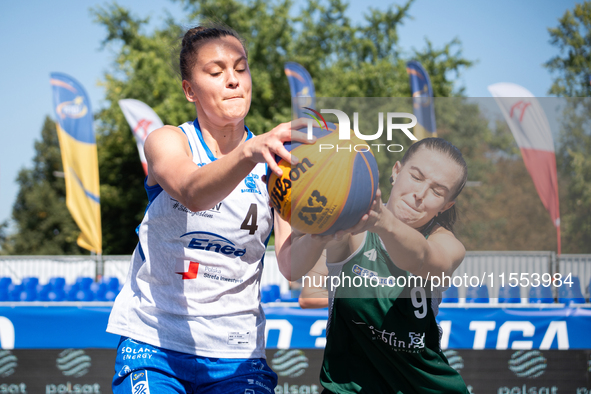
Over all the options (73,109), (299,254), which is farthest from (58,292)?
(299,254)

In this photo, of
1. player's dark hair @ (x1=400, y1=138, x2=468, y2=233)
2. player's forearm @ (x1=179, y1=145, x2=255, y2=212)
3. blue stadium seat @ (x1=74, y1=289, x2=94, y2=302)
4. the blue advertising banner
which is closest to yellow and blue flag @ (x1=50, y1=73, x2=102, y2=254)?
blue stadium seat @ (x1=74, y1=289, x2=94, y2=302)

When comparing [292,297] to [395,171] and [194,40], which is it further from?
[194,40]

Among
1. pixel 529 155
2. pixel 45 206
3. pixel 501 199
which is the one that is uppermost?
pixel 529 155

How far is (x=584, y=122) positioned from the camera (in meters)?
3.10

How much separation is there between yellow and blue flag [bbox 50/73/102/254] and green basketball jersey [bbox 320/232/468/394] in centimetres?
1182

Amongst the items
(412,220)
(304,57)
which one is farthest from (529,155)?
(304,57)

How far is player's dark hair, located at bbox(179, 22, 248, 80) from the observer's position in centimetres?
221

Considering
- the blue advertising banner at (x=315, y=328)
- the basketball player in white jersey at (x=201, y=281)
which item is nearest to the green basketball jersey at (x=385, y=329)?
the basketball player in white jersey at (x=201, y=281)

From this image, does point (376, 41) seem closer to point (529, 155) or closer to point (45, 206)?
point (529, 155)

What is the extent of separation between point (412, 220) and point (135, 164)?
85.0 feet

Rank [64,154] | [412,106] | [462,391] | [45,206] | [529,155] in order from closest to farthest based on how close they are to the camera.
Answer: [462,391], [412,106], [529,155], [64,154], [45,206]

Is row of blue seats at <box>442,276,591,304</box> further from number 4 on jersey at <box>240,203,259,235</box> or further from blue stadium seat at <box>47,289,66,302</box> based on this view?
blue stadium seat at <box>47,289,66,302</box>

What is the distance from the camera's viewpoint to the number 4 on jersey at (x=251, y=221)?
2.12 metres

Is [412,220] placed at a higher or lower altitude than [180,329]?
higher
